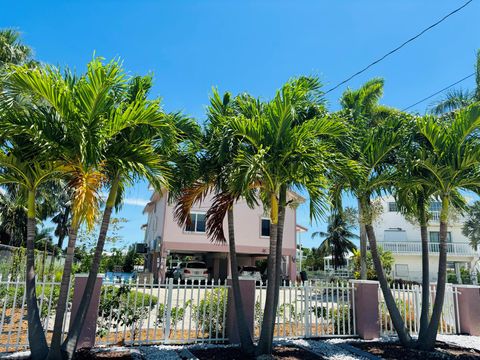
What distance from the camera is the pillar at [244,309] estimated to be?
8.27 m

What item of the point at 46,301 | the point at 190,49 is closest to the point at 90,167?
the point at 46,301

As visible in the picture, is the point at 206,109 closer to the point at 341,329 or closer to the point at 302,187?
the point at 302,187

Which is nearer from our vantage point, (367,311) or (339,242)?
(367,311)

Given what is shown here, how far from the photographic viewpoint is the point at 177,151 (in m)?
7.43

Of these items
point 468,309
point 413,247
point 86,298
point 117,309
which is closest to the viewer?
point 86,298

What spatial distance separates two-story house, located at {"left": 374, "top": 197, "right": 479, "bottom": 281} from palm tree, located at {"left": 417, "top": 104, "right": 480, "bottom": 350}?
26296 millimetres

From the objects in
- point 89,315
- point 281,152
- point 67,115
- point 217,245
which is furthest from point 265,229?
point 67,115

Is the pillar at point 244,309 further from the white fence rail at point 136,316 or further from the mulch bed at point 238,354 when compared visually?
the mulch bed at point 238,354

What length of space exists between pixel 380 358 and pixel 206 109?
6.34 meters

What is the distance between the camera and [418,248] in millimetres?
34719

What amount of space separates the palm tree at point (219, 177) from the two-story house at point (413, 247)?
28.3 meters

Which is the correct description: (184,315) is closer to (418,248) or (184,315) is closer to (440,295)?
(440,295)

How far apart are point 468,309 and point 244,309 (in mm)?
6995

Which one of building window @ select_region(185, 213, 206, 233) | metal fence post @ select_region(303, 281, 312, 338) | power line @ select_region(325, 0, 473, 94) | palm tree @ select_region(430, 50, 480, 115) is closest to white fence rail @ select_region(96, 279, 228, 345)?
metal fence post @ select_region(303, 281, 312, 338)
